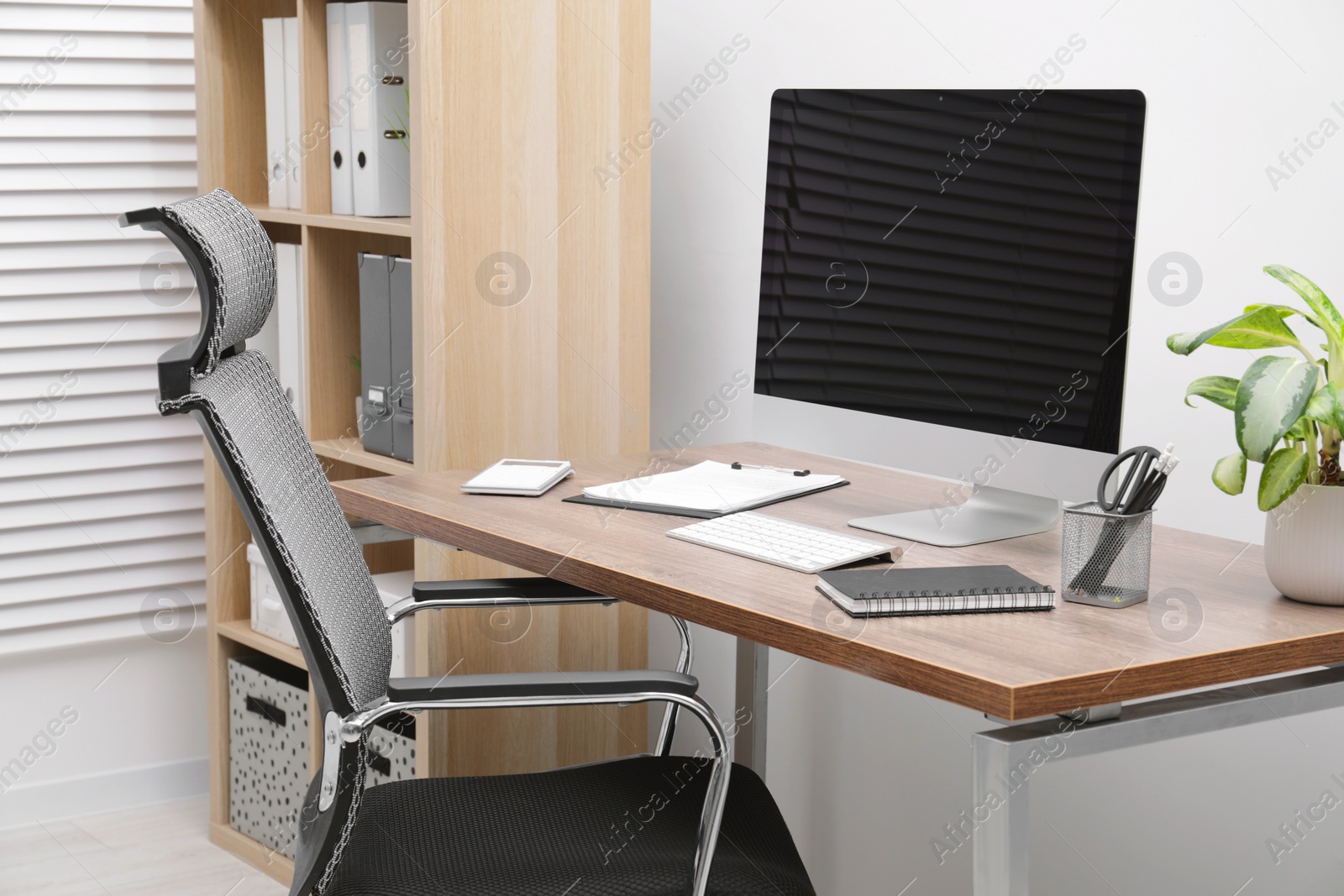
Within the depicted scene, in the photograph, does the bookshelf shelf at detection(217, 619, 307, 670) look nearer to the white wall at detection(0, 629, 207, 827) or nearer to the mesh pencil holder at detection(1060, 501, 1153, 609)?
the white wall at detection(0, 629, 207, 827)

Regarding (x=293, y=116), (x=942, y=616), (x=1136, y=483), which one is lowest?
(x=942, y=616)

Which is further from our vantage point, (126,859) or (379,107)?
(126,859)

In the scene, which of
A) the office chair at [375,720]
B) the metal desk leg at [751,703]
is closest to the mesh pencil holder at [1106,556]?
the office chair at [375,720]

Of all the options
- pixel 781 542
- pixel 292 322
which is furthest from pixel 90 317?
pixel 781 542

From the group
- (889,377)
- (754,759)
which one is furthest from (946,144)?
(754,759)

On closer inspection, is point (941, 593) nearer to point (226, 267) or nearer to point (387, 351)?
point (226, 267)

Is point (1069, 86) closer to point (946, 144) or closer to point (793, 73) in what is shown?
point (946, 144)

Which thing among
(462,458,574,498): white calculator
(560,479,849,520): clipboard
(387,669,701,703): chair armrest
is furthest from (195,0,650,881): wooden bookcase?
(387,669,701,703): chair armrest

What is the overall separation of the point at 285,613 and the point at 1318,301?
1.85 m

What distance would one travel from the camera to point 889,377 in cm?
181

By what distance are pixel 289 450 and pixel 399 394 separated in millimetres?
948

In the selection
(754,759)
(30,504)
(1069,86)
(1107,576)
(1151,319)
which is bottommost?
(754,759)

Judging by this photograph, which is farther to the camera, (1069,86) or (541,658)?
(541,658)

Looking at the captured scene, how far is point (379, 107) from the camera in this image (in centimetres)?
248
